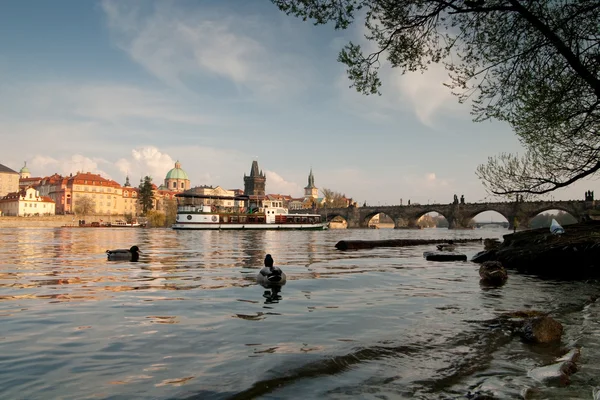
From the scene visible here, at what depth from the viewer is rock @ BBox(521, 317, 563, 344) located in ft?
21.6

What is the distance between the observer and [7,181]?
165875 millimetres

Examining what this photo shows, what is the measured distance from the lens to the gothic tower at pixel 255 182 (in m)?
190

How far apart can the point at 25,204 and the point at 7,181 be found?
3311 centimetres

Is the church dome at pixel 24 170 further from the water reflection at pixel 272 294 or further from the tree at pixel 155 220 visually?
the water reflection at pixel 272 294

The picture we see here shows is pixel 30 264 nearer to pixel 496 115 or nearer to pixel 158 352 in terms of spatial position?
pixel 158 352

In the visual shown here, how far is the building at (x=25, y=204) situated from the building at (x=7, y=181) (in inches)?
722

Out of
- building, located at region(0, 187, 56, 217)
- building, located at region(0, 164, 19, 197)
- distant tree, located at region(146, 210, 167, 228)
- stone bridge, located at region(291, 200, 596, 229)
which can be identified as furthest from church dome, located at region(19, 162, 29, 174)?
stone bridge, located at region(291, 200, 596, 229)

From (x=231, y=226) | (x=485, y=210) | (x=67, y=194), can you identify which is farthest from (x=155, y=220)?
(x=485, y=210)

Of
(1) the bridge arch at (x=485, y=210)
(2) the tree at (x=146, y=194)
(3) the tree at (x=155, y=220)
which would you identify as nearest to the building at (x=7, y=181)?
(2) the tree at (x=146, y=194)

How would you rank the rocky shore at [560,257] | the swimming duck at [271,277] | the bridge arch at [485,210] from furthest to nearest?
the bridge arch at [485,210] → the rocky shore at [560,257] → the swimming duck at [271,277]

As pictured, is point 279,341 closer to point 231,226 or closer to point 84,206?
point 231,226

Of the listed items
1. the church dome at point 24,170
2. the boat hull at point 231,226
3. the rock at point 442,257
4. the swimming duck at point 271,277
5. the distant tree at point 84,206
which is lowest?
the rock at point 442,257

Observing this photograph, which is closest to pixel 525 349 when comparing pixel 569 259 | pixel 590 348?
pixel 590 348

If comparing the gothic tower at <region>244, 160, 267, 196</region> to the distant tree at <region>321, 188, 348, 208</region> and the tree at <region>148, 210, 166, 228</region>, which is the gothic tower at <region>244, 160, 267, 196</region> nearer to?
the distant tree at <region>321, 188, 348, 208</region>
